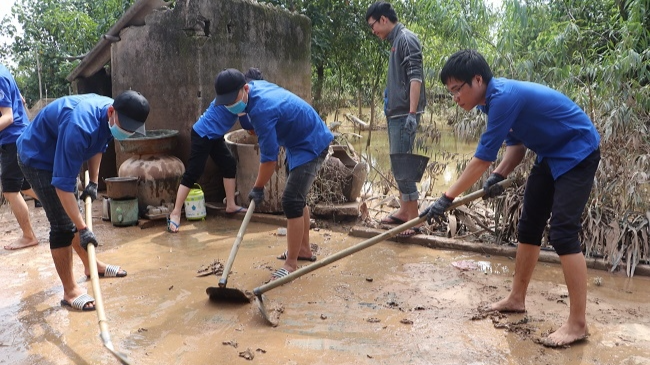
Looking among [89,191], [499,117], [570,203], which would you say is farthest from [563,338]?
[89,191]

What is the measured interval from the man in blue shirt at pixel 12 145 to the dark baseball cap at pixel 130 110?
193 centimetres

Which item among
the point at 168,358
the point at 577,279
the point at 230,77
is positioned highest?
the point at 230,77

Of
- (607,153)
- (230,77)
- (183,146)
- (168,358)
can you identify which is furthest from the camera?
(183,146)

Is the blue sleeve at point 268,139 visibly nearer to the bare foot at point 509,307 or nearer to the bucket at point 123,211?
the bare foot at point 509,307

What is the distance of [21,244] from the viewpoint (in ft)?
16.2

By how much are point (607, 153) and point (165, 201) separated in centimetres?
451

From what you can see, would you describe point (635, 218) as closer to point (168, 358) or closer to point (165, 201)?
point (168, 358)

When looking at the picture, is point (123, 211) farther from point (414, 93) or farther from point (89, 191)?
point (414, 93)

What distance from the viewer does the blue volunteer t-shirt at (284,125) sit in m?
3.66

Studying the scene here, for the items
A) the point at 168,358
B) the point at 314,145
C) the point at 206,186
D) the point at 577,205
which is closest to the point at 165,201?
the point at 206,186

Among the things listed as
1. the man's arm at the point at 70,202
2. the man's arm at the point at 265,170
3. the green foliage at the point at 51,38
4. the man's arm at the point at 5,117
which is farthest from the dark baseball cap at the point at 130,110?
the green foliage at the point at 51,38

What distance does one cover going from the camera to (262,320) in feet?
10.8

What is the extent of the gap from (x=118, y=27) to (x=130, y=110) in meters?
4.10

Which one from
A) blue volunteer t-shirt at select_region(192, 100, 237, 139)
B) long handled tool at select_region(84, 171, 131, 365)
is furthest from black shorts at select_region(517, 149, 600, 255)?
blue volunteer t-shirt at select_region(192, 100, 237, 139)
